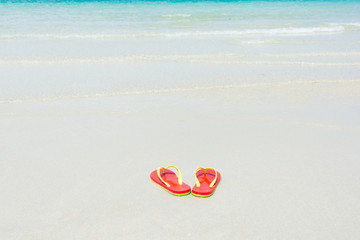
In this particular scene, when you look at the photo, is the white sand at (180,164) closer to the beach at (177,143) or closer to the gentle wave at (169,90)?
the beach at (177,143)

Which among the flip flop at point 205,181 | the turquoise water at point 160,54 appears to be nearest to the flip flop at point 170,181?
the flip flop at point 205,181

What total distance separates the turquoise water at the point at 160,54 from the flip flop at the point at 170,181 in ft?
10.8

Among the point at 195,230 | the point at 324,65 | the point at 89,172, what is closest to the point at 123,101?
the point at 89,172

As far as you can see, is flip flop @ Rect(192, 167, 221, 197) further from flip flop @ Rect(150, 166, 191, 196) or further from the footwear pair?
flip flop @ Rect(150, 166, 191, 196)

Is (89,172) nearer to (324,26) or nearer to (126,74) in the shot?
(126,74)

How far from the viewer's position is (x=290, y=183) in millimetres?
3832

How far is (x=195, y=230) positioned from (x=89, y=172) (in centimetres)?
153

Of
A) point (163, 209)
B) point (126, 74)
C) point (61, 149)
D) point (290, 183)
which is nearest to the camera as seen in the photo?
point (163, 209)

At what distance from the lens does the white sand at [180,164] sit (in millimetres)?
3213

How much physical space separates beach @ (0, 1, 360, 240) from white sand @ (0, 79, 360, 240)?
0.05 ft

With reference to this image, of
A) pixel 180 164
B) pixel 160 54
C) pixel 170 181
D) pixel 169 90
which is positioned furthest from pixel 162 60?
pixel 170 181

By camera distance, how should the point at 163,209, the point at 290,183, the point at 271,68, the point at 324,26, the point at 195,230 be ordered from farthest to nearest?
→ the point at 324,26, the point at 271,68, the point at 290,183, the point at 163,209, the point at 195,230

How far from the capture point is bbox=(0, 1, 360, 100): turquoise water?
7.48 metres

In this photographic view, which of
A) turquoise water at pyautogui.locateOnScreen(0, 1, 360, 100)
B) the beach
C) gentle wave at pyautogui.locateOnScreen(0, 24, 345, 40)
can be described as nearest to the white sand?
the beach
